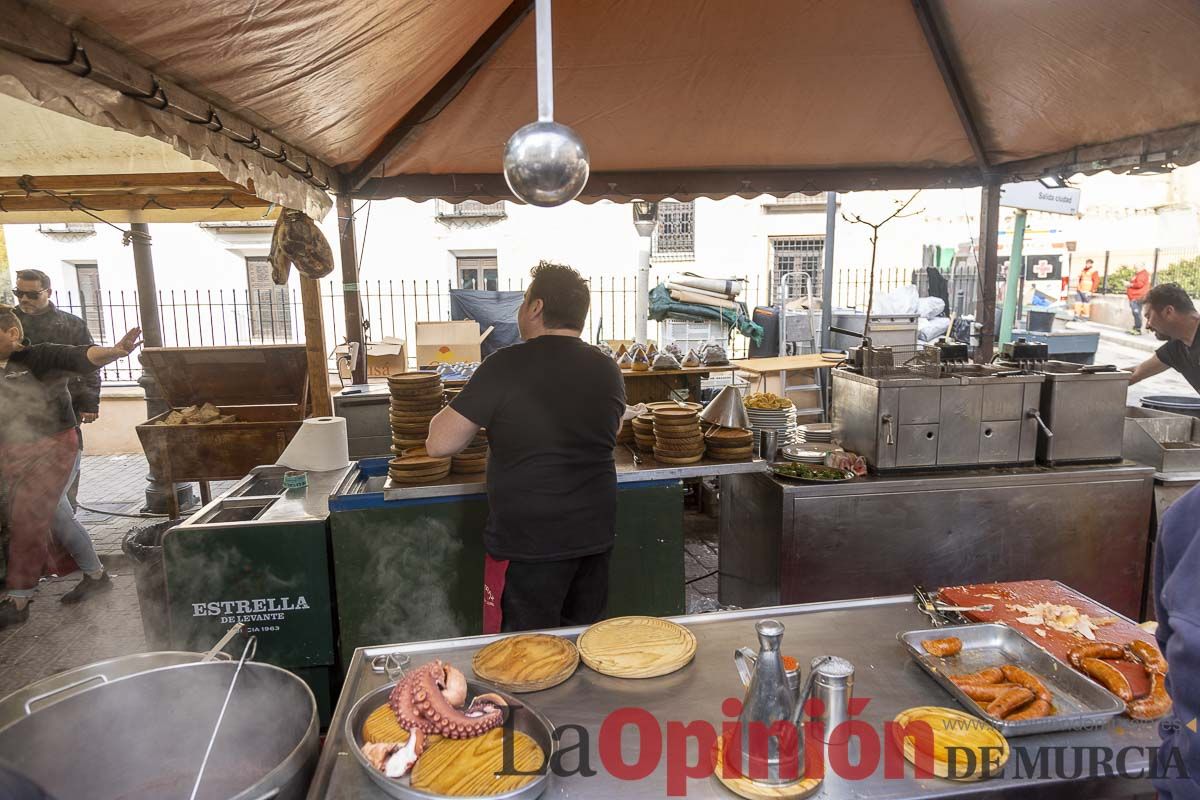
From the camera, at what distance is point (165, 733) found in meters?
1.72

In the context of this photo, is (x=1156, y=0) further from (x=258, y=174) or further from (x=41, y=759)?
(x=41, y=759)

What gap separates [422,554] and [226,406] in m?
3.60

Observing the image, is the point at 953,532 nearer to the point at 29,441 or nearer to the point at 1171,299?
the point at 1171,299

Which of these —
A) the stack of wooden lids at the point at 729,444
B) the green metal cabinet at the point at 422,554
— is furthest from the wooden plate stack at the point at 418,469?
the stack of wooden lids at the point at 729,444

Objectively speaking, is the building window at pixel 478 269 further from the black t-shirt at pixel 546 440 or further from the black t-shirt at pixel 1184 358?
the black t-shirt at pixel 546 440

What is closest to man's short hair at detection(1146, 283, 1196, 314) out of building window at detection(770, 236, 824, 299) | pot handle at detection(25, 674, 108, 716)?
pot handle at detection(25, 674, 108, 716)

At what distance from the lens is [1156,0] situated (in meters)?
3.41

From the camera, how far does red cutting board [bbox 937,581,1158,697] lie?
199 cm

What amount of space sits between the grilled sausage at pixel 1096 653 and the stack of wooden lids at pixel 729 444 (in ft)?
6.60

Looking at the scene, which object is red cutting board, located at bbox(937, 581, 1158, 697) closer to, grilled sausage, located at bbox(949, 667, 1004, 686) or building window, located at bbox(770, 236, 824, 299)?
grilled sausage, located at bbox(949, 667, 1004, 686)

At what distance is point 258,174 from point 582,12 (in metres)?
1.95

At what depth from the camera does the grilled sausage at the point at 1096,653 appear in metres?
2.01

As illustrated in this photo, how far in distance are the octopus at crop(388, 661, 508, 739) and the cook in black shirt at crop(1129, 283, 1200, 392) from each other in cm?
494

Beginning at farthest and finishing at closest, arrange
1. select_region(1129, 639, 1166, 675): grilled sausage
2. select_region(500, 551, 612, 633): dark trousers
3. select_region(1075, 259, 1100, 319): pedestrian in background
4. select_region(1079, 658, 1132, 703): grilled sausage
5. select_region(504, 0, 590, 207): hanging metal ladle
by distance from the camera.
→ select_region(1075, 259, 1100, 319): pedestrian in background, select_region(500, 551, 612, 633): dark trousers, select_region(504, 0, 590, 207): hanging metal ladle, select_region(1129, 639, 1166, 675): grilled sausage, select_region(1079, 658, 1132, 703): grilled sausage
